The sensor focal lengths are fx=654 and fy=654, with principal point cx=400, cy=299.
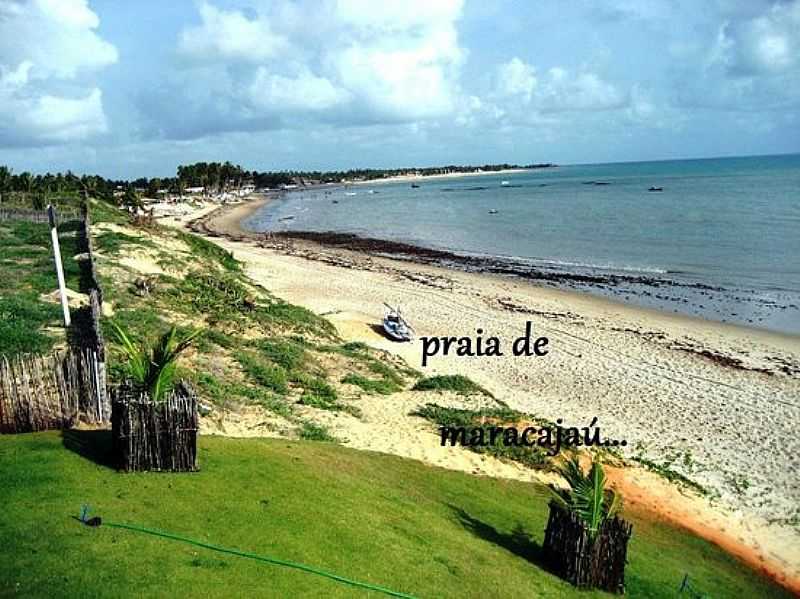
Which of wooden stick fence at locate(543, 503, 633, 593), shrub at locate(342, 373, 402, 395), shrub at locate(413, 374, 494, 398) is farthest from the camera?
shrub at locate(413, 374, 494, 398)

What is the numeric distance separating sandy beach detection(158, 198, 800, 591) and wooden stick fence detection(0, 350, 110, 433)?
5633 mm

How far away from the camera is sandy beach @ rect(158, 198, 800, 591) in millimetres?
14156

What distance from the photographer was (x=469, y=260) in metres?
49.7

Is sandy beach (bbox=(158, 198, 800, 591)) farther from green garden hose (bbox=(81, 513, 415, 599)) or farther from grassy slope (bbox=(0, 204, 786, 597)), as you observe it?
green garden hose (bbox=(81, 513, 415, 599))

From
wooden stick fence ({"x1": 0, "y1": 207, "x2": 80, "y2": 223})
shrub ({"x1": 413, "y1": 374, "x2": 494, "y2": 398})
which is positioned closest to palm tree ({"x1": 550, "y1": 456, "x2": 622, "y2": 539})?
shrub ({"x1": 413, "y1": 374, "x2": 494, "y2": 398})

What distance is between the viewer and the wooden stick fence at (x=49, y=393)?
10.0 meters

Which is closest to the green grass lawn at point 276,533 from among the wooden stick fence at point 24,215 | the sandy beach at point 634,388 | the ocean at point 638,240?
the sandy beach at point 634,388

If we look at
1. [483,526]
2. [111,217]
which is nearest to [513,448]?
[483,526]

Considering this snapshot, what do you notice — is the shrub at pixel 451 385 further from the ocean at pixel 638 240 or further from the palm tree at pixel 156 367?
the ocean at pixel 638 240

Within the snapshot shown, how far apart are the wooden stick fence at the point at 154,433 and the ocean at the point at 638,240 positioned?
1104 inches

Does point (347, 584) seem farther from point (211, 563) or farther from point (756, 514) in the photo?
point (756, 514)

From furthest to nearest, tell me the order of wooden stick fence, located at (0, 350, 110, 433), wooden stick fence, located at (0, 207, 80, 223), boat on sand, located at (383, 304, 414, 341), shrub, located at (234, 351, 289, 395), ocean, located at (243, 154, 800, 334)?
ocean, located at (243, 154, 800, 334) → wooden stick fence, located at (0, 207, 80, 223) → boat on sand, located at (383, 304, 414, 341) → shrub, located at (234, 351, 289, 395) → wooden stick fence, located at (0, 350, 110, 433)

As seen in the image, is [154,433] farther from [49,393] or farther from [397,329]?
[397,329]

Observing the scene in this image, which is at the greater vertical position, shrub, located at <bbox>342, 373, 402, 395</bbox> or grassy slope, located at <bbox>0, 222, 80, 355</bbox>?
grassy slope, located at <bbox>0, 222, 80, 355</bbox>
